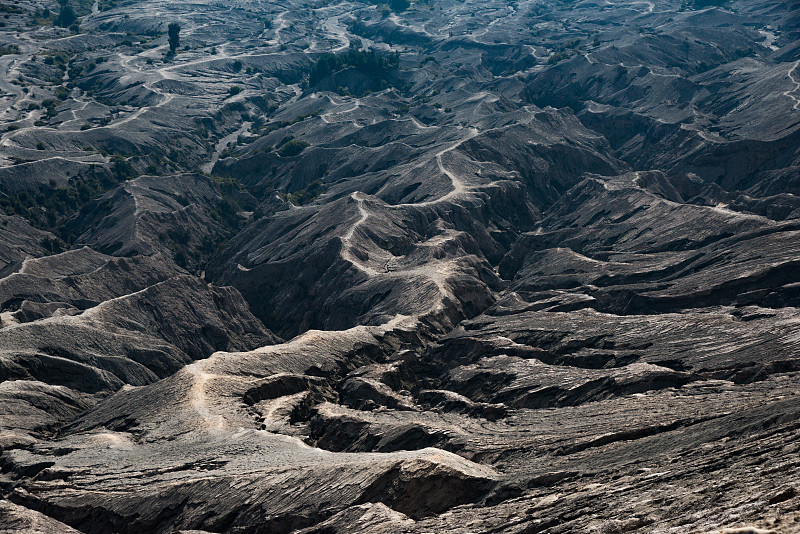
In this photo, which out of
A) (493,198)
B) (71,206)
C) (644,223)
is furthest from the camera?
(71,206)

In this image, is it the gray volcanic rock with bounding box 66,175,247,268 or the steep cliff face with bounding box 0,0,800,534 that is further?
the gray volcanic rock with bounding box 66,175,247,268

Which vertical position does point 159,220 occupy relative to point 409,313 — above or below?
above

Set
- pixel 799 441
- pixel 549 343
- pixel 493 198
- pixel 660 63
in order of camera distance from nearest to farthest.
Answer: pixel 799 441
pixel 549 343
pixel 493 198
pixel 660 63

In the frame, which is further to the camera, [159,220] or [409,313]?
[159,220]

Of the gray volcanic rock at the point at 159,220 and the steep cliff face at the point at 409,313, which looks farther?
the gray volcanic rock at the point at 159,220

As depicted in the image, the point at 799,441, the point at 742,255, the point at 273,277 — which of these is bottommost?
the point at 273,277

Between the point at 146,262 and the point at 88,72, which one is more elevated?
the point at 88,72

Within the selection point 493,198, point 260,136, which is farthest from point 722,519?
point 260,136

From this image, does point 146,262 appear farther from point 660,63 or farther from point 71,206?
point 660,63
